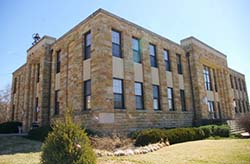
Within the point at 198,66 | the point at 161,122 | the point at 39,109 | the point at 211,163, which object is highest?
the point at 198,66

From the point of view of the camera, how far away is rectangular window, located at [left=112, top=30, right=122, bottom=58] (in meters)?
14.2

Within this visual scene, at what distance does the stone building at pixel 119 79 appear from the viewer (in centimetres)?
1302

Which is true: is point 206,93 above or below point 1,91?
below

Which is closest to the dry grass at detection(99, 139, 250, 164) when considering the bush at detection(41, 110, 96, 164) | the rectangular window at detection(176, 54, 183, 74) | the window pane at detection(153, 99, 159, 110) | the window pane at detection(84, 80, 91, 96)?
the bush at detection(41, 110, 96, 164)

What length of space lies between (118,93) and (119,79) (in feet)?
3.27

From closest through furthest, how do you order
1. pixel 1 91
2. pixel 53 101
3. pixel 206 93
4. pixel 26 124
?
pixel 53 101 → pixel 26 124 → pixel 206 93 → pixel 1 91

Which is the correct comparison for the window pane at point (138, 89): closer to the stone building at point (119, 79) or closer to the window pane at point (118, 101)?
the stone building at point (119, 79)

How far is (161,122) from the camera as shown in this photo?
1572 centimetres

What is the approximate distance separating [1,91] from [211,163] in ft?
125

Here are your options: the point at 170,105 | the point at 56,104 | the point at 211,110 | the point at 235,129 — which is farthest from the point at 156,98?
the point at 211,110

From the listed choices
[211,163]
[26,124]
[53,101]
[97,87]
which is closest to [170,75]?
[97,87]

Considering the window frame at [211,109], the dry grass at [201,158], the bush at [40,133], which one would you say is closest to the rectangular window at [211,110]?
the window frame at [211,109]

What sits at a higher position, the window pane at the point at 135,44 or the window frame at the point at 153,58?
the window pane at the point at 135,44

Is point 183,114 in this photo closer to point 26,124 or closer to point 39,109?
point 39,109
